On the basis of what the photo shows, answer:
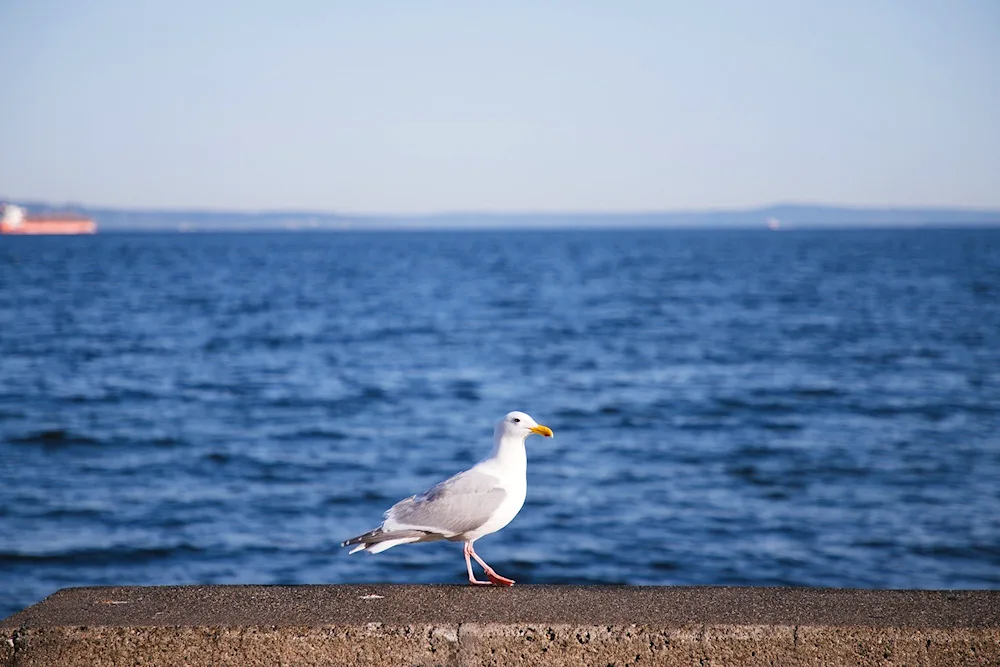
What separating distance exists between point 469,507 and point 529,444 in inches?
461

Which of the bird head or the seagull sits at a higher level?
the bird head

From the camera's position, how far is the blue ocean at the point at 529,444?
1076 centimetres

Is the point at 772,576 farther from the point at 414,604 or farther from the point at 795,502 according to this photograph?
the point at 414,604

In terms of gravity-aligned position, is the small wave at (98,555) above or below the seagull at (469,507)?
below

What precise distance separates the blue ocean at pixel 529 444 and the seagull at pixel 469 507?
5.49 meters

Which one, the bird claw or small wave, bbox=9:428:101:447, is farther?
small wave, bbox=9:428:101:447

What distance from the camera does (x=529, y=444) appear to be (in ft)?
52.7

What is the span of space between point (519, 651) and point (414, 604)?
0.52m

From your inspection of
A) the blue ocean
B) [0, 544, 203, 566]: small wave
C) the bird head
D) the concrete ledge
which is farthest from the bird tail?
[0, 544, 203, 566]: small wave

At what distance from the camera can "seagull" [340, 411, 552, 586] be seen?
172 inches

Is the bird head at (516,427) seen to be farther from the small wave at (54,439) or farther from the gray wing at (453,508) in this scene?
the small wave at (54,439)

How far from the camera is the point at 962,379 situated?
23.5 m

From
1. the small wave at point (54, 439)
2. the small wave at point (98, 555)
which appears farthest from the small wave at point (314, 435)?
the small wave at point (98, 555)

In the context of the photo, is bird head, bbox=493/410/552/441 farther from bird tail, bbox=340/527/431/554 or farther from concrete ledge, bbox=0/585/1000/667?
concrete ledge, bbox=0/585/1000/667
